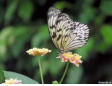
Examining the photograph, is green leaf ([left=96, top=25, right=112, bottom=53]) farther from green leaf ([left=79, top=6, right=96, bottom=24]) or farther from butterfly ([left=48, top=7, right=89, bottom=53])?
butterfly ([left=48, top=7, right=89, bottom=53])

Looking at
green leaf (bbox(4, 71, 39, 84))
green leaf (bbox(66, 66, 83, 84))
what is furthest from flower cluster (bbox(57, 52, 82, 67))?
green leaf (bbox(66, 66, 83, 84))

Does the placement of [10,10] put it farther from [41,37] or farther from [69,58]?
[69,58]

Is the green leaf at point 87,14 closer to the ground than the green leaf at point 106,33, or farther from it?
farther from it

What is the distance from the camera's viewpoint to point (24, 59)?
2.06 meters

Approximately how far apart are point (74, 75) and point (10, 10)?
52cm

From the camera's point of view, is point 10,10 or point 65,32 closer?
point 65,32

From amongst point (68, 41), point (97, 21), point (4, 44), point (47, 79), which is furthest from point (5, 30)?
point (68, 41)

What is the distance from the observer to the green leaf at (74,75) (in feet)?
6.22

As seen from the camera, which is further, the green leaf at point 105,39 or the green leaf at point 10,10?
the green leaf at point 10,10

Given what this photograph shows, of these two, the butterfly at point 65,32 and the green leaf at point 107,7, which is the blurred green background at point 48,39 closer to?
the green leaf at point 107,7

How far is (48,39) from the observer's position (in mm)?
1949

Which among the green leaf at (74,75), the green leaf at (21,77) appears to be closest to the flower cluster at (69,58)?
the green leaf at (21,77)

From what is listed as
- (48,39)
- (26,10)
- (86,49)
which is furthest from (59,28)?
(26,10)

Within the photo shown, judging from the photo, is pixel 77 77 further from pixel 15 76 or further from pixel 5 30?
pixel 15 76
